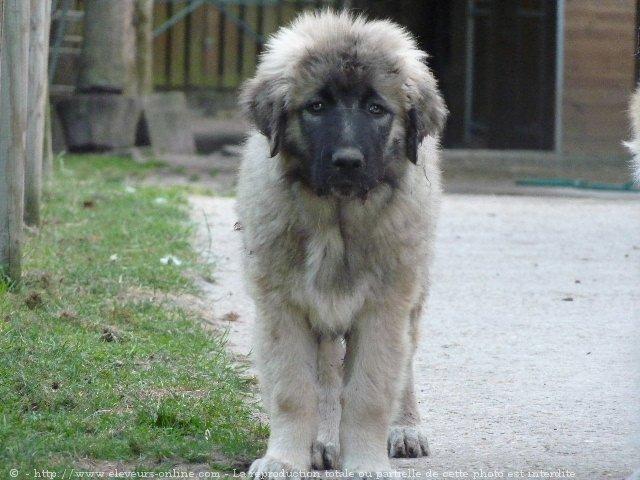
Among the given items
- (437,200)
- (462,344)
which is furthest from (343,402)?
(462,344)

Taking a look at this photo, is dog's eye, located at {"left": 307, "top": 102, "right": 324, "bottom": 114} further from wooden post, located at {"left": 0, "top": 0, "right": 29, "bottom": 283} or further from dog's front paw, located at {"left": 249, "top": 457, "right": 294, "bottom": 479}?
wooden post, located at {"left": 0, "top": 0, "right": 29, "bottom": 283}

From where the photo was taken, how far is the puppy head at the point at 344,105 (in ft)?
12.4

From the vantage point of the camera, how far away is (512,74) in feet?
59.3

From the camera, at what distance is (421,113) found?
401 cm

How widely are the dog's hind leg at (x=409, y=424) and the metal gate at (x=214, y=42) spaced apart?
50.3ft

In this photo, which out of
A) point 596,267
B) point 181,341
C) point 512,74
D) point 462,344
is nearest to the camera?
point 181,341

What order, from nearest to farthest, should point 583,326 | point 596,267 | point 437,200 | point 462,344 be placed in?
1. point 437,200
2. point 462,344
3. point 583,326
4. point 596,267

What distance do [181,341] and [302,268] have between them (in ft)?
5.15

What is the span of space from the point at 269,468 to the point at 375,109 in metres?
1.25

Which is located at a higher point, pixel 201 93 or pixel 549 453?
pixel 201 93

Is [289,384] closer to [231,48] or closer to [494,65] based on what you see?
[494,65]

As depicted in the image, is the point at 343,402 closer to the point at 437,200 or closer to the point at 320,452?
the point at 320,452

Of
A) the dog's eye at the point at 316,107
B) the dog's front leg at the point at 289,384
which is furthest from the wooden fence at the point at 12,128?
the dog's eye at the point at 316,107

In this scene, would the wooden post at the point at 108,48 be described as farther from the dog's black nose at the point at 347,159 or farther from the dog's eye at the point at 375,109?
the dog's black nose at the point at 347,159
